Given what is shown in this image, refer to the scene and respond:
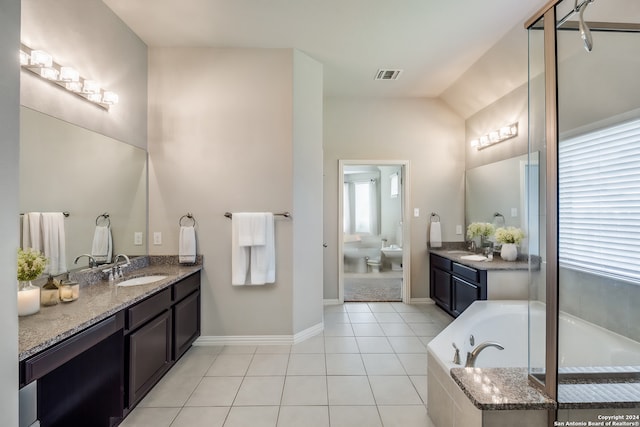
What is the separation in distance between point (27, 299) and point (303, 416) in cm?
171

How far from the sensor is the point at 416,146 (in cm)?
429

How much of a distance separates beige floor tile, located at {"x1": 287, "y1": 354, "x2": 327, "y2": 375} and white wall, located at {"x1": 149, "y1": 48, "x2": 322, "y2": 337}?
1.15 feet

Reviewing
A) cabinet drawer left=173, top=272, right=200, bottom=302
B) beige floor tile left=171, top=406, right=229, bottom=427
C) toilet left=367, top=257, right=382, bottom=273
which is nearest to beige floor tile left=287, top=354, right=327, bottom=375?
beige floor tile left=171, top=406, right=229, bottom=427

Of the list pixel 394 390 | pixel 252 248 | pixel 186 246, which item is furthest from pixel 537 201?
pixel 186 246

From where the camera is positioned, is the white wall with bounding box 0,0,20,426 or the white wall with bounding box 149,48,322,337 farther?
the white wall with bounding box 149,48,322,337

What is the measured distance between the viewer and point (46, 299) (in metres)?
1.71

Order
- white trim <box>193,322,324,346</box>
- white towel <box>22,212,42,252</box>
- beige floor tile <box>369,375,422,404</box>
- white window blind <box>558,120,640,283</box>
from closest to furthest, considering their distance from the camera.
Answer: white window blind <box>558,120,640,283</box>
white towel <box>22,212,42,252</box>
beige floor tile <box>369,375,422,404</box>
white trim <box>193,322,324,346</box>

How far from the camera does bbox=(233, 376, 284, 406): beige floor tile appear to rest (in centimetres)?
207

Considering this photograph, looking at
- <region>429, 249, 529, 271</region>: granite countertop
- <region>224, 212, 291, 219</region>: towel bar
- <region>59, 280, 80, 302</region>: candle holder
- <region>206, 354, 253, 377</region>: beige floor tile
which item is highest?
<region>224, 212, 291, 219</region>: towel bar

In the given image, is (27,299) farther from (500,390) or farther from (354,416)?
(500,390)

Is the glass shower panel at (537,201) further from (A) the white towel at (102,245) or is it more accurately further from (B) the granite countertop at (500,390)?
(A) the white towel at (102,245)

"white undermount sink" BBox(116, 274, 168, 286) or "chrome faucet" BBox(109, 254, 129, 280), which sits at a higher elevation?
"chrome faucet" BBox(109, 254, 129, 280)

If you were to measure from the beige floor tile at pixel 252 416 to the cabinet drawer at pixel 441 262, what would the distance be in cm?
262

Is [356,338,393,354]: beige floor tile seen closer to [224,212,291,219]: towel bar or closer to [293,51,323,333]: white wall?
[293,51,323,333]: white wall
